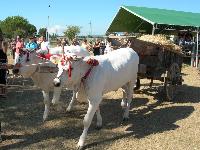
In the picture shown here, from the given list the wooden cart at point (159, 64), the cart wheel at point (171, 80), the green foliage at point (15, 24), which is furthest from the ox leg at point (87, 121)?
the green foliage at point (15, 24)

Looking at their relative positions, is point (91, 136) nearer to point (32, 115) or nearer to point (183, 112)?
point (32, 115)

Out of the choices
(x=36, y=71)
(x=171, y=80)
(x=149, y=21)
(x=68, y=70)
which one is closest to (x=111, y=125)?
(x=36, y=71)

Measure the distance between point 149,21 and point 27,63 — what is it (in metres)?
13.7

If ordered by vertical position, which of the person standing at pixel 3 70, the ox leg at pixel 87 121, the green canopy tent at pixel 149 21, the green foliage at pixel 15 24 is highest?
the green foliage at pixel 15 24

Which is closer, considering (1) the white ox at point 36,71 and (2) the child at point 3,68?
(2) the child at point 3,68

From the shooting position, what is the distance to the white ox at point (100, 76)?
23.4 feet

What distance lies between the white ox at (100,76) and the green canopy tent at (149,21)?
1045cm

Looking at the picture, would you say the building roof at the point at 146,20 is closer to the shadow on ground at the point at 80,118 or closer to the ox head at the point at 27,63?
the shadow on ground at the point at 80,118

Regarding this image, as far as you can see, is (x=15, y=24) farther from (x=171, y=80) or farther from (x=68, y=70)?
(x=68, y=70)

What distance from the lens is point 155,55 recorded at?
439 inches

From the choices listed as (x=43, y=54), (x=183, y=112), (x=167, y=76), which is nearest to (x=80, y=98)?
(x=43, y=54)

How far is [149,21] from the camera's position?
2097cm

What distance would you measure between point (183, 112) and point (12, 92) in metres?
5.84

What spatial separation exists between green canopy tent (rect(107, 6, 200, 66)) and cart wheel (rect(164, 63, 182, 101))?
7.96 meters
